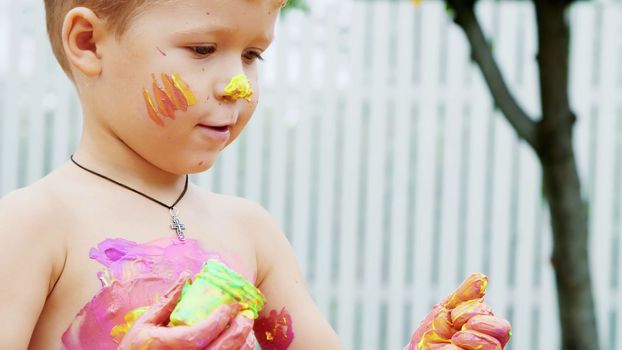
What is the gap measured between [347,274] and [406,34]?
1.68m

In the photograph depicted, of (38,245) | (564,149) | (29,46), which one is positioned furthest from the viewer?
(29,46)

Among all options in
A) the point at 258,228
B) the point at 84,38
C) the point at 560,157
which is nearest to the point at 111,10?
the point at 84,38

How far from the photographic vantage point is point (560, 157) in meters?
4.25

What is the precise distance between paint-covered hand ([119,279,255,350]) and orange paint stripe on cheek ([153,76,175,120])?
338 millimetres

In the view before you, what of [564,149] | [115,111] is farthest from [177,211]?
[564,149]

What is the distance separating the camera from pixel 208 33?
68.3 inches

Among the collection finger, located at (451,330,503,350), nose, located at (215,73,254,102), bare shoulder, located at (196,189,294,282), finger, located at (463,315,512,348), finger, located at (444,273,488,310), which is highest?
nose, located at (215,73,254,102)

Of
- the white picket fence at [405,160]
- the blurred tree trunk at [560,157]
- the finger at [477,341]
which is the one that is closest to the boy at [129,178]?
the finger at [477,341]

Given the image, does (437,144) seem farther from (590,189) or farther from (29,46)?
(29,46)

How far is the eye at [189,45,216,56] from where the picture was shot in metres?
1.75

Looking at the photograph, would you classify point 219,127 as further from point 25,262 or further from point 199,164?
point 25,262

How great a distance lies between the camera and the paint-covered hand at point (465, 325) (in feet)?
5.63

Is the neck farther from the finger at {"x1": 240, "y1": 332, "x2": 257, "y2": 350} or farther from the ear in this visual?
the finger at {"x1": 240, "y1": 332, "x2": 257, "y2": 350}

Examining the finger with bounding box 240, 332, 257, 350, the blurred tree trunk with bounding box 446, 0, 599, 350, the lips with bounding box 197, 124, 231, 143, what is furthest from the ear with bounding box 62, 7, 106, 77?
the blurred tree trunk with bounding box 446, 0, 599, 350
